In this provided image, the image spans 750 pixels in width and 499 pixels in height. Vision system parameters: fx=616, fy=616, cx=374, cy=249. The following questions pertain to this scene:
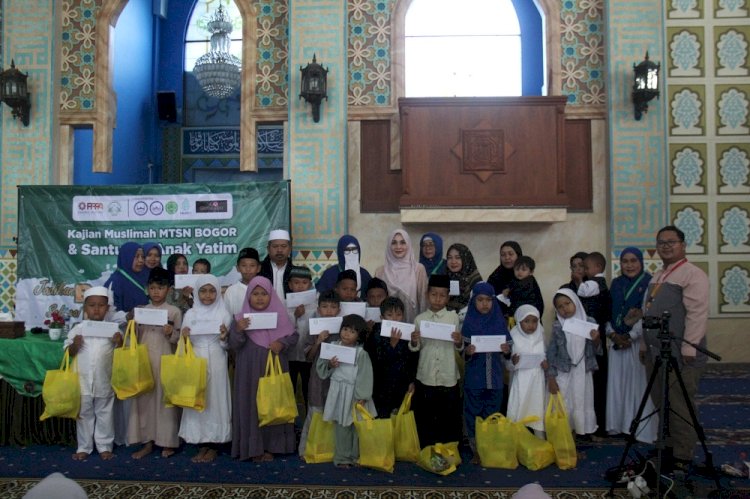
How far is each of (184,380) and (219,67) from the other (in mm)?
7198

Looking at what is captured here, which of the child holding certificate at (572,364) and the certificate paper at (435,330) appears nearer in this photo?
the certificate paper at (435,330)

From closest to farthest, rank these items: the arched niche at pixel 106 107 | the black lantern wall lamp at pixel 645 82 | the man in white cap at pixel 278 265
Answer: the man in white cap at pixel 278 265
the black lantern wall lamp at pixel 645 82
the arched niche at pixel 106 107

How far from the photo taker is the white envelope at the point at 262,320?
3924 millimetres

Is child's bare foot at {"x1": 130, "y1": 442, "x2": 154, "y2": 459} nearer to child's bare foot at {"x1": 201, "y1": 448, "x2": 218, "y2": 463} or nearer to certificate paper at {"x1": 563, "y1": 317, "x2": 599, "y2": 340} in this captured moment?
child's bare foot at {"x1": 201, "y1": 448, "x2": 218, "y2": 463}

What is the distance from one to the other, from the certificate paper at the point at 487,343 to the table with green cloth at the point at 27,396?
2790 millimetres

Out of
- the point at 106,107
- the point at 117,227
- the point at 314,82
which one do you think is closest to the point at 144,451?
the point at 117,227

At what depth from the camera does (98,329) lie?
4.02m

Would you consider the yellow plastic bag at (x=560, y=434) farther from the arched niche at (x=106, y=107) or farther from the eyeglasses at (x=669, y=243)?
the arched niche at (x=106, y=107)

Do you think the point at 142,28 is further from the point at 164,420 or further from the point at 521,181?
the point at 164,420

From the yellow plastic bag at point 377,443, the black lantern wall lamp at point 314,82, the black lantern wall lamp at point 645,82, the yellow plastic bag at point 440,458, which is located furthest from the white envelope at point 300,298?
the black lantern wall lamp at point 645,82

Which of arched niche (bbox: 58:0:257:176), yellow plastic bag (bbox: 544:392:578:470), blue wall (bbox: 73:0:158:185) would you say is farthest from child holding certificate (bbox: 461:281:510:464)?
blue wall (bbox: 73:0:158:185)

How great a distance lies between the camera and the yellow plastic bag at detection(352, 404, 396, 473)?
12.0 feet

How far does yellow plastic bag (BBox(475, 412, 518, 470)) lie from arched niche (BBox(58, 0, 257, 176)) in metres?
4.26

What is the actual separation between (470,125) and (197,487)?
424 centimetres
